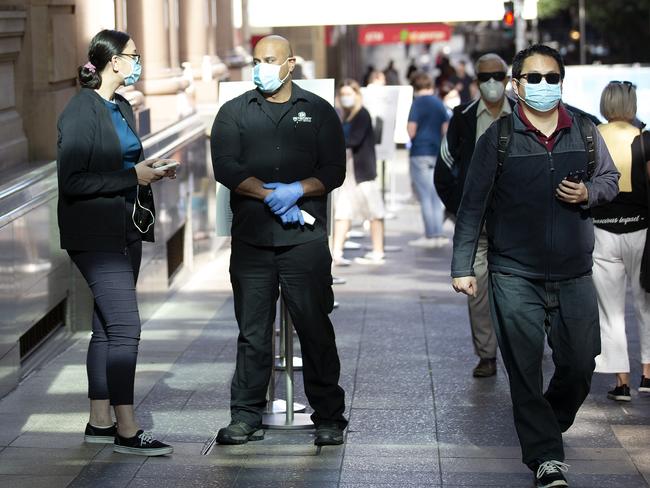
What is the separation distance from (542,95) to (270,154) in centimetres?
144

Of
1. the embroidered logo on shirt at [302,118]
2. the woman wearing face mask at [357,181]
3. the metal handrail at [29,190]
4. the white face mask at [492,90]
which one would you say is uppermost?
the white face mask at [492,90]

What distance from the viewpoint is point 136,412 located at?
7.96 meters

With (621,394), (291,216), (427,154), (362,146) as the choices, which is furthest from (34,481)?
(427,154)

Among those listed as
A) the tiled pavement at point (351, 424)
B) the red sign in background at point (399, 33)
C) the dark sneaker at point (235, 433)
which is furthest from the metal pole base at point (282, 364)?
the red sign in background at point (399, 33)

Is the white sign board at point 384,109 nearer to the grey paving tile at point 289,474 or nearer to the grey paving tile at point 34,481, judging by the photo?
the grey paving tile at point 289,474

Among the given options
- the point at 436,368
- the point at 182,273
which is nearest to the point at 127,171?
the point at 436,368

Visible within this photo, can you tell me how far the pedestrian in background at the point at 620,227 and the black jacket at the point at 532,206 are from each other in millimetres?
1748

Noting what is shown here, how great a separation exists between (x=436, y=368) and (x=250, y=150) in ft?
8.82

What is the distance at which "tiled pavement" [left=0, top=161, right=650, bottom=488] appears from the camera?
6656mm

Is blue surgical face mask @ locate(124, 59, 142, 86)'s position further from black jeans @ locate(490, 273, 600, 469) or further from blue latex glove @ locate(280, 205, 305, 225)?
black jeans @ locate(490, 273, 600, 469)

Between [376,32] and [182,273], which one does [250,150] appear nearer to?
[182,273]

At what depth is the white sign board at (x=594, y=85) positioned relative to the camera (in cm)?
1504

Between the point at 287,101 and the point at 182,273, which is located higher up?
the point at 287,101

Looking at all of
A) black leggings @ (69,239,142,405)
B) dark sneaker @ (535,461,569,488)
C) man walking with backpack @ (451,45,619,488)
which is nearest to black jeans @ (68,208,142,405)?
black leggings @ (69,239,142,405)
